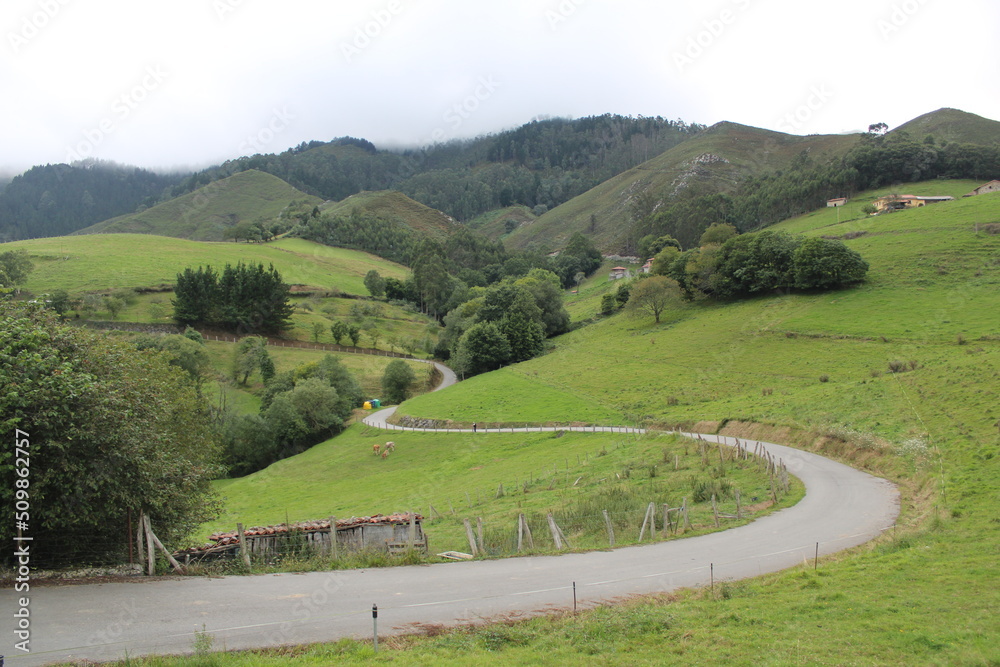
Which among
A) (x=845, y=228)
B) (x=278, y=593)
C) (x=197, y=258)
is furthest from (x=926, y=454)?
(x=197, y=258)

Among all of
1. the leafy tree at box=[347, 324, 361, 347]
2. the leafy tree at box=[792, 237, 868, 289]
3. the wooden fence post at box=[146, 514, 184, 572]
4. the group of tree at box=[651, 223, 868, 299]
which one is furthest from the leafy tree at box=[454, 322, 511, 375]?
the wooden fence post at box=[146, 514, 184, 572]

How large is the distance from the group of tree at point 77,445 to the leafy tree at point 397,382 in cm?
6464

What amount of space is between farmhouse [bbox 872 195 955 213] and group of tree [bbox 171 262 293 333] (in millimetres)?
110597

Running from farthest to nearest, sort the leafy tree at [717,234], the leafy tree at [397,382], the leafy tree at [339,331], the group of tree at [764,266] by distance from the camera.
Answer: the leafy tree at [717,234], the leafy tree at [339,331], the leafy tree at [397,382], the group of tree at [764,266]

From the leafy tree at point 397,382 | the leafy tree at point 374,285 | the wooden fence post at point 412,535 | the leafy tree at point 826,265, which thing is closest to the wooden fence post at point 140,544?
the wooden fence post at point 412,535

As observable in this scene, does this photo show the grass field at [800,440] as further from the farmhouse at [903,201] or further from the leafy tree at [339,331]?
the leafy tree at [339,331]

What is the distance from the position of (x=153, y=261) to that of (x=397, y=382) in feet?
237

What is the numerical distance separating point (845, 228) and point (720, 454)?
83616 millimetres

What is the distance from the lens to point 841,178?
133 metres

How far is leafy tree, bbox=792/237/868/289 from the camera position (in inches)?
3039

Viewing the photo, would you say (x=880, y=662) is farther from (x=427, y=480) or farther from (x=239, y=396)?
(x=239, y=396)

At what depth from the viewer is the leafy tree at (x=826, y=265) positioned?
7719cm

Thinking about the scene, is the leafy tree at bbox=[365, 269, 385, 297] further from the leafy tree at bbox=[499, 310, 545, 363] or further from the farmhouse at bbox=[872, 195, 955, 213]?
the farmhouse at bbox=[872, 195, 955, 213]

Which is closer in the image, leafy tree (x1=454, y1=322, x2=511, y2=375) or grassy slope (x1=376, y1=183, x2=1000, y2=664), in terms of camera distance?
grassy slope (x1=376, y1=183, x2=1000, y2=664)
